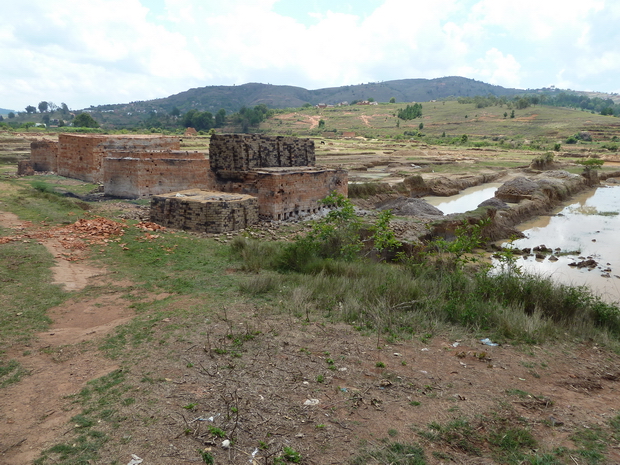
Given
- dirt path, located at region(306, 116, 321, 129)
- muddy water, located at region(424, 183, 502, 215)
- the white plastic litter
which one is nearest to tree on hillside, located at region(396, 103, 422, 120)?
dirt path, located at region(306, 116, 321, 129)

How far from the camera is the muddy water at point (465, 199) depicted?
19219 millimetres

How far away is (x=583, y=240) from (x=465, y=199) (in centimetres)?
733

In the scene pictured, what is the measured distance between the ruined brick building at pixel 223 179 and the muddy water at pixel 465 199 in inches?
221

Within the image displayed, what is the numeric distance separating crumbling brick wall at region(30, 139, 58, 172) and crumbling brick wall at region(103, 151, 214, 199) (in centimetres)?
734

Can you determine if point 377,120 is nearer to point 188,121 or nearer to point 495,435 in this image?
point 188,121

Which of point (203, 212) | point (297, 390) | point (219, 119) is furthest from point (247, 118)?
point (297, 390)

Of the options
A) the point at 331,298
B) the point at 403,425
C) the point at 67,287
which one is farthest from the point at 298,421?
the point at 67,287

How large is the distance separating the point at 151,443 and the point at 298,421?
3.54 feet

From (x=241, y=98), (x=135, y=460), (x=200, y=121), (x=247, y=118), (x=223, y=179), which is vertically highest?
(x=241, y=98)

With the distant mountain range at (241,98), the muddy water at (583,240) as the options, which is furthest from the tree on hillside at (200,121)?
the distant mountain range at (241,98)

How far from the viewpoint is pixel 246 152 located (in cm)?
1359

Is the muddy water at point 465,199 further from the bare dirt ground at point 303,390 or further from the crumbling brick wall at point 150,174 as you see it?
the bare dirt ground at point 303,390

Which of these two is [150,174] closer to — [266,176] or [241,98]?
[266,176]

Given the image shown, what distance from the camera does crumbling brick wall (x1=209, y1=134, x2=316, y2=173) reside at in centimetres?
1347
